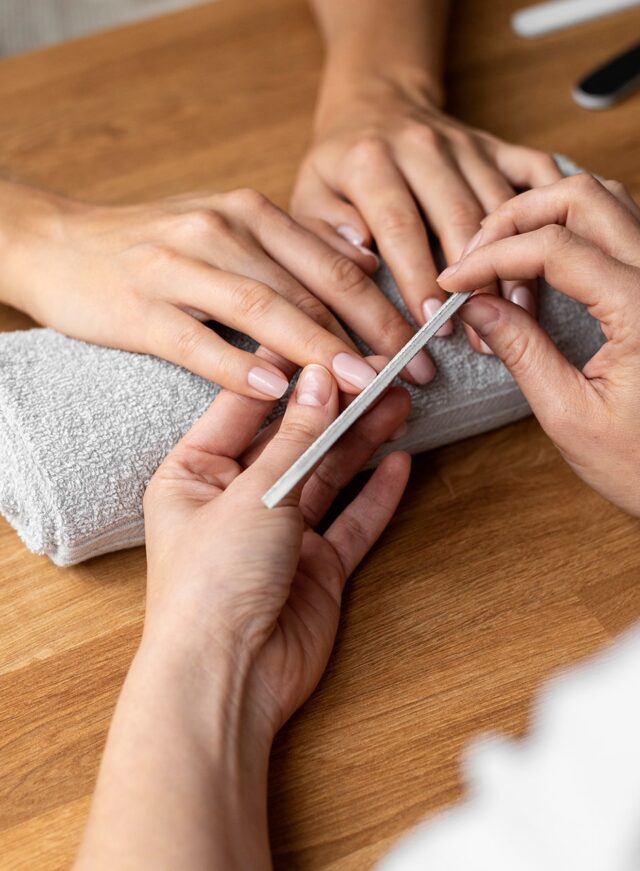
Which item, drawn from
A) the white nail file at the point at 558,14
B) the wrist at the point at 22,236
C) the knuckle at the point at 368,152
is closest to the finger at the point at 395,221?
the knuckle at the point at 368,152

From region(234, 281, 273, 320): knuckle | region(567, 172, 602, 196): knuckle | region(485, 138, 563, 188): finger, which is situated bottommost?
region(234, 281, 273, 320): knuckle

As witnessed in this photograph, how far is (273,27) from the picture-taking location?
960mm

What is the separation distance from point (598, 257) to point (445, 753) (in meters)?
0.30

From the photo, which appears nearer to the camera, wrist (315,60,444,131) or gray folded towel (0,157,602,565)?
gray folded towel (0,157,602,565)

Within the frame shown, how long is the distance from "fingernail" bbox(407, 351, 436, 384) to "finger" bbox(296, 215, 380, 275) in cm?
9

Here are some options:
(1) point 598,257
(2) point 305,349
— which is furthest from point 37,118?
(1) point 598,257

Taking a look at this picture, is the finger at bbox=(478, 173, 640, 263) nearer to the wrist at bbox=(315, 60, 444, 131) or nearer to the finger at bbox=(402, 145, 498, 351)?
the finger at bbox=(402, 145, 498, 351)

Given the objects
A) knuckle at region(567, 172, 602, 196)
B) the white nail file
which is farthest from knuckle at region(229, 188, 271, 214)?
the white nail file

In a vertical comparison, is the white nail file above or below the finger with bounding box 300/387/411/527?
above

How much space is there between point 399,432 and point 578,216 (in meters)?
0.18

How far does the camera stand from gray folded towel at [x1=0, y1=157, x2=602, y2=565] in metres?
0.55

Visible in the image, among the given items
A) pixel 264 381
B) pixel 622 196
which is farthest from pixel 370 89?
pixel 264 381

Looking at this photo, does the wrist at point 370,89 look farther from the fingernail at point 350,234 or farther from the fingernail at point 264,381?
the fingernail at point 264,381

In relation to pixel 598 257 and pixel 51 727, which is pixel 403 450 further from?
pixel 51 727
